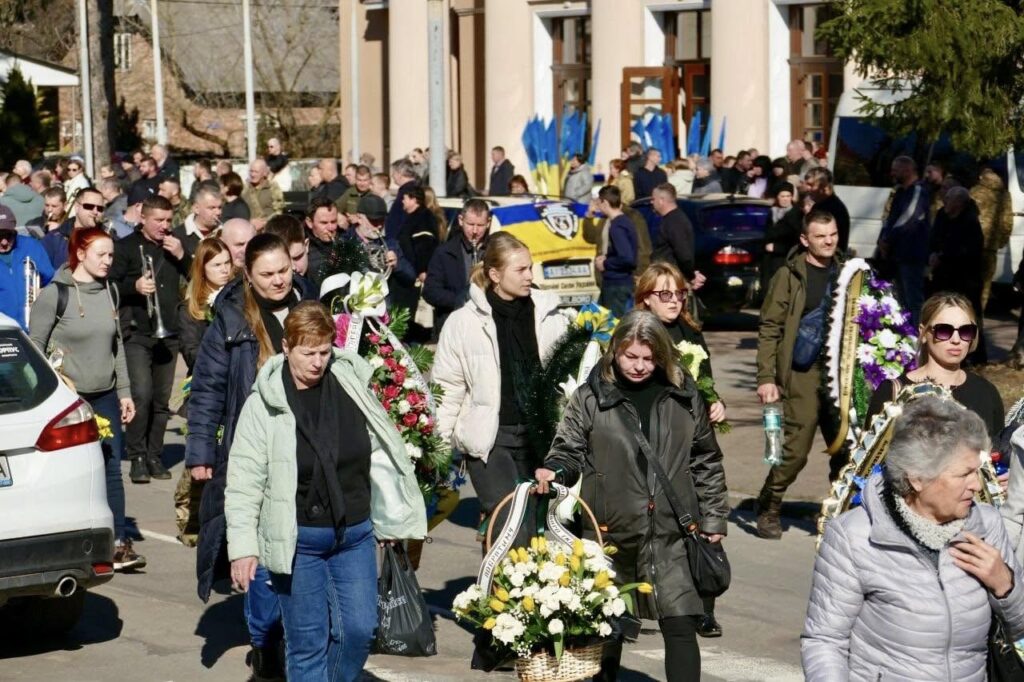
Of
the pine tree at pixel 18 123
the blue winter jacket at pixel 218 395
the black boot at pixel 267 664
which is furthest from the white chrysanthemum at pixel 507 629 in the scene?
the pine tree at pixel 18 123

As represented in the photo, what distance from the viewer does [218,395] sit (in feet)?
26.8

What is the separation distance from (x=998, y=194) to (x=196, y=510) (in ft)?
40.7

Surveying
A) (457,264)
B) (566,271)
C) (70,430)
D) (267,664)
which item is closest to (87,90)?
(566,271)

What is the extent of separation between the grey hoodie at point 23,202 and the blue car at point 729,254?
7024mm

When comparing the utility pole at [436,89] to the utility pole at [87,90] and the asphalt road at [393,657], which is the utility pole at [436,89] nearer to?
the asphalt road at [393,657]

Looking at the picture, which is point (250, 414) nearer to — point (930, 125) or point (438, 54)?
point (930, 125)

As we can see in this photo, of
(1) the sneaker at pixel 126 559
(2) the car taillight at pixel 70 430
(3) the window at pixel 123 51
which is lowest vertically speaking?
(1) the sneaker at pixel 126 559

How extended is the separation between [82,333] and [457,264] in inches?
200

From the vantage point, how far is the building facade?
112ft

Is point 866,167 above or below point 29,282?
above

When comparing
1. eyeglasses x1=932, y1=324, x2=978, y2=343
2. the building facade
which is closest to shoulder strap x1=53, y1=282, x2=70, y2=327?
eyeglasses x1=932, y1=324, x2=978, y2=343

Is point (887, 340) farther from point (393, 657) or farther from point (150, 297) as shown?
point (150, 297)

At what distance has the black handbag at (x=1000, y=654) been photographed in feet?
16.2

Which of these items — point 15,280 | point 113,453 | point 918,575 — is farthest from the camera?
point 15,280
